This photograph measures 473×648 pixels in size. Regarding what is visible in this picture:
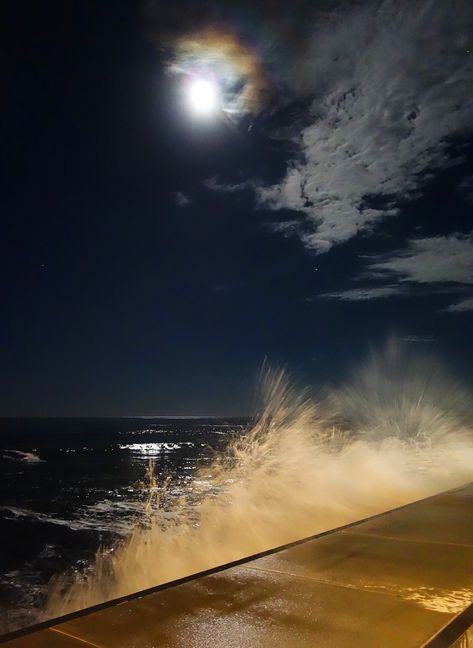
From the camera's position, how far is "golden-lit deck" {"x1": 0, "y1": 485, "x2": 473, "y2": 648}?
3.13 m

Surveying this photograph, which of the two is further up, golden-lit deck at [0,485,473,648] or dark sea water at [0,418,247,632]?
golden-lit deck at [0,485,473,648]

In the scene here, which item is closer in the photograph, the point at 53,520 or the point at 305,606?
the point at 305,606

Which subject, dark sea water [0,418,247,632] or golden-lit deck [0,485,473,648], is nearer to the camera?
golden-lit deck [0,485,473,648]

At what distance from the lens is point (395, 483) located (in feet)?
45.5

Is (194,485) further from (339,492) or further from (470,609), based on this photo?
(470,609)

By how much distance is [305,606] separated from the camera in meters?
3.68

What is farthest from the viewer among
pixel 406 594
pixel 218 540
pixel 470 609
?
→ pixel 218 540

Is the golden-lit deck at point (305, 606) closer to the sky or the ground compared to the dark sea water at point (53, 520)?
closer to the sky

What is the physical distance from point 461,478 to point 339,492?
404 centimetres

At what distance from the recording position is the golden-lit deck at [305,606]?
3.13m

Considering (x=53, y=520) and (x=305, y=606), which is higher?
(x=305, y=606)

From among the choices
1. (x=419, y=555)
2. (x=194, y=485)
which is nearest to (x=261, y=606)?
(x=419, y=555)

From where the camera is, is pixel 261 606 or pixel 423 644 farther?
pixel 261 606

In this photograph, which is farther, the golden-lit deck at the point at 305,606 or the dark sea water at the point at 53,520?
the dark sea water at the point at 53,520
